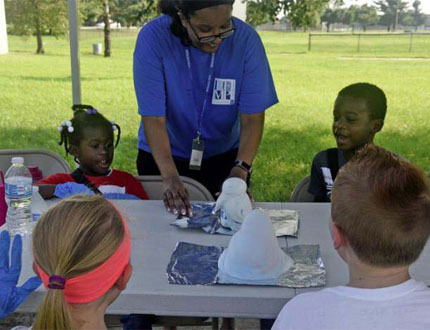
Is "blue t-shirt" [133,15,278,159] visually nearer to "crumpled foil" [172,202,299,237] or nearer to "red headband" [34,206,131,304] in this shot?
"crumpled foil" [172,202,299,237]

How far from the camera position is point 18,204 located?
2.05m

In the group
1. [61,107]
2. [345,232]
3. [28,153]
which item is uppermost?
[345,232]

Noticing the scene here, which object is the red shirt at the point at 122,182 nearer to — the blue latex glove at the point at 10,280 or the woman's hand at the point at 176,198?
the woman's hand at the point at 176,198

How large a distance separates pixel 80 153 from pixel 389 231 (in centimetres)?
188

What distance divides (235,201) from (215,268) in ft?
1.29

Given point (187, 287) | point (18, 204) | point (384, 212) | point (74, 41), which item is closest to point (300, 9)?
point (74, 41)

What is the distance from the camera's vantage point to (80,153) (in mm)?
2773

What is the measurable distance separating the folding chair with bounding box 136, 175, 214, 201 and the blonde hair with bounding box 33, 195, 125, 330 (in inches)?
53.6

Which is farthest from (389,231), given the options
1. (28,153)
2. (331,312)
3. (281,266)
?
(28,153)

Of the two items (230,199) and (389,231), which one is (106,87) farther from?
(389,231)

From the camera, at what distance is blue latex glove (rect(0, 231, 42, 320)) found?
1.45 metres

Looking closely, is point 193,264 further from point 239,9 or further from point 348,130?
point 239,9

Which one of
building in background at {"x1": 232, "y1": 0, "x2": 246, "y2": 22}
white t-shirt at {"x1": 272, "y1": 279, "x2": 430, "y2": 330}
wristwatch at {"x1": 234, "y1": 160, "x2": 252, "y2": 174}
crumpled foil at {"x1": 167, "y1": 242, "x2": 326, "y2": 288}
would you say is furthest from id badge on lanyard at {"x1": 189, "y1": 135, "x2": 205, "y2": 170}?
A: building in background at {"x1": 232, "y1": 0, "x2": 246, "y2": 22}

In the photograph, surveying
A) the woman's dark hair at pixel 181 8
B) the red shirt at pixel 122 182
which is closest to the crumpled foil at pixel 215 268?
the red shirt at pixel 122 182
